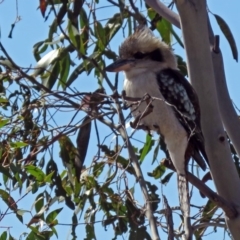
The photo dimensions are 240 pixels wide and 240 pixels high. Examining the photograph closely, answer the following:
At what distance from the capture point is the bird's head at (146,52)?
292cm

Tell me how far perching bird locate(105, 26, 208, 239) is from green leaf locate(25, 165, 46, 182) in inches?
14.1

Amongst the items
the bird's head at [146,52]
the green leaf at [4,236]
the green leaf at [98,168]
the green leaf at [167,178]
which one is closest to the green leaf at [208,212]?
the green leaf at [167,178]

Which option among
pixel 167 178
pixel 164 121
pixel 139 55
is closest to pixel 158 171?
pixel 167 178

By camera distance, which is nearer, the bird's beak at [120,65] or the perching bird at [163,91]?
the perching bird at [163,91]

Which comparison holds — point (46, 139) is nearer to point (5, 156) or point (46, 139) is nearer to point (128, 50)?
point (5, 156)

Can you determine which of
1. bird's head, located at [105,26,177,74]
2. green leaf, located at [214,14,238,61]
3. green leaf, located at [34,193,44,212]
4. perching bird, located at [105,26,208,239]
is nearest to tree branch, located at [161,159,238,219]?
perching bird, located at [105,26,208,239]

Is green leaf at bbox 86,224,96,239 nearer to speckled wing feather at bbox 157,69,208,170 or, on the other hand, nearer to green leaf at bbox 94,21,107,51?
speckled wing feather at bbox 157,69,208,170

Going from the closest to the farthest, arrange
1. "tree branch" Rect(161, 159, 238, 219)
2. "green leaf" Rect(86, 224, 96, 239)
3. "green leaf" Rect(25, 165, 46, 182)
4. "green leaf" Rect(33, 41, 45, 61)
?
"tree branch" Rect(161, 159, 238, 219) < "green leaf" Rect(25, 165, 46, 182) < "green leaf" Rect(86, 224, 96, 239) < "green leaf" Rect(33, 41, 45, 61)

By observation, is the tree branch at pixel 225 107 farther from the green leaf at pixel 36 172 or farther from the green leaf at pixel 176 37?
the green leaf at pixel 36 172

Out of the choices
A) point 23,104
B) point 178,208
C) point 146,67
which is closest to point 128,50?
point 146,67

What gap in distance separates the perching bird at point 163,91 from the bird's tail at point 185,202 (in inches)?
4.5

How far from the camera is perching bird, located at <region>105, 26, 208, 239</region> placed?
102 inches

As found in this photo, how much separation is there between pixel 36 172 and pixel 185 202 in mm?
544

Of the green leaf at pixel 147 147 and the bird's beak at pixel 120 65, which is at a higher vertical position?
the bird's beak at pixel 120 65
